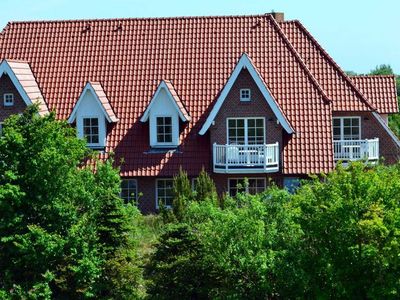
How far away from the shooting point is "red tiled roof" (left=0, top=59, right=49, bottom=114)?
3906 cm

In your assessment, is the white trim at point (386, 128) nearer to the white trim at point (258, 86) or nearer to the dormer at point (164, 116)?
the white trim at point (258, 86)

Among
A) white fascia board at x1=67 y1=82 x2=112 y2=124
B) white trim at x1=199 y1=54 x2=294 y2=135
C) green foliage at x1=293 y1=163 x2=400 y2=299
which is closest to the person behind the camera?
green foliage at x1=293 y1=163 x2=400 y2=299

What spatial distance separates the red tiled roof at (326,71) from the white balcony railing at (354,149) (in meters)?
1.44

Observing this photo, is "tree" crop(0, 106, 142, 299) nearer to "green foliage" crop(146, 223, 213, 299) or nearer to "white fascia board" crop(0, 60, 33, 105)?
"green foliage" crop(146, 223, 213, 299)

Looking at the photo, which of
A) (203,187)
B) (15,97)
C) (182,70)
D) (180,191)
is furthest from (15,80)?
(203,187)

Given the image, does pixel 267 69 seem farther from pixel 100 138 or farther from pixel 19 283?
pixel 19 283

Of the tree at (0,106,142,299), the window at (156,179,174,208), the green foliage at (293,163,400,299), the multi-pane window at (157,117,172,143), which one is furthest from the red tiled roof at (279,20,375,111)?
the green foliage at (293,163,400,299)

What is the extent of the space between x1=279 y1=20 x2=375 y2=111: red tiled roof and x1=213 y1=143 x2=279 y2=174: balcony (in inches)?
155

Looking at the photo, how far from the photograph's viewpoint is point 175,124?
126ft

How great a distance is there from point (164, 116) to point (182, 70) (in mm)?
3119

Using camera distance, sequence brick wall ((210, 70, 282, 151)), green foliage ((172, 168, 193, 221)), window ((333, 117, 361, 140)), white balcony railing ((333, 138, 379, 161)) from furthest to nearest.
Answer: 1. window ((333, 117, 361, 140))
2. white balcony railing ((333, 138, 379, 161))
3. brick wall ((210, 70, 282, 151))
4. green foliage ((172, 168, 193, 221))

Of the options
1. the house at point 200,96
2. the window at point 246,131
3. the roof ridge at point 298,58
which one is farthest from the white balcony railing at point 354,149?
the window at point 246,131

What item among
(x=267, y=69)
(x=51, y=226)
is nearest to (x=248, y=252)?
(x=51, y=226)

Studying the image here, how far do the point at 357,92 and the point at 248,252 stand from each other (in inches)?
648
